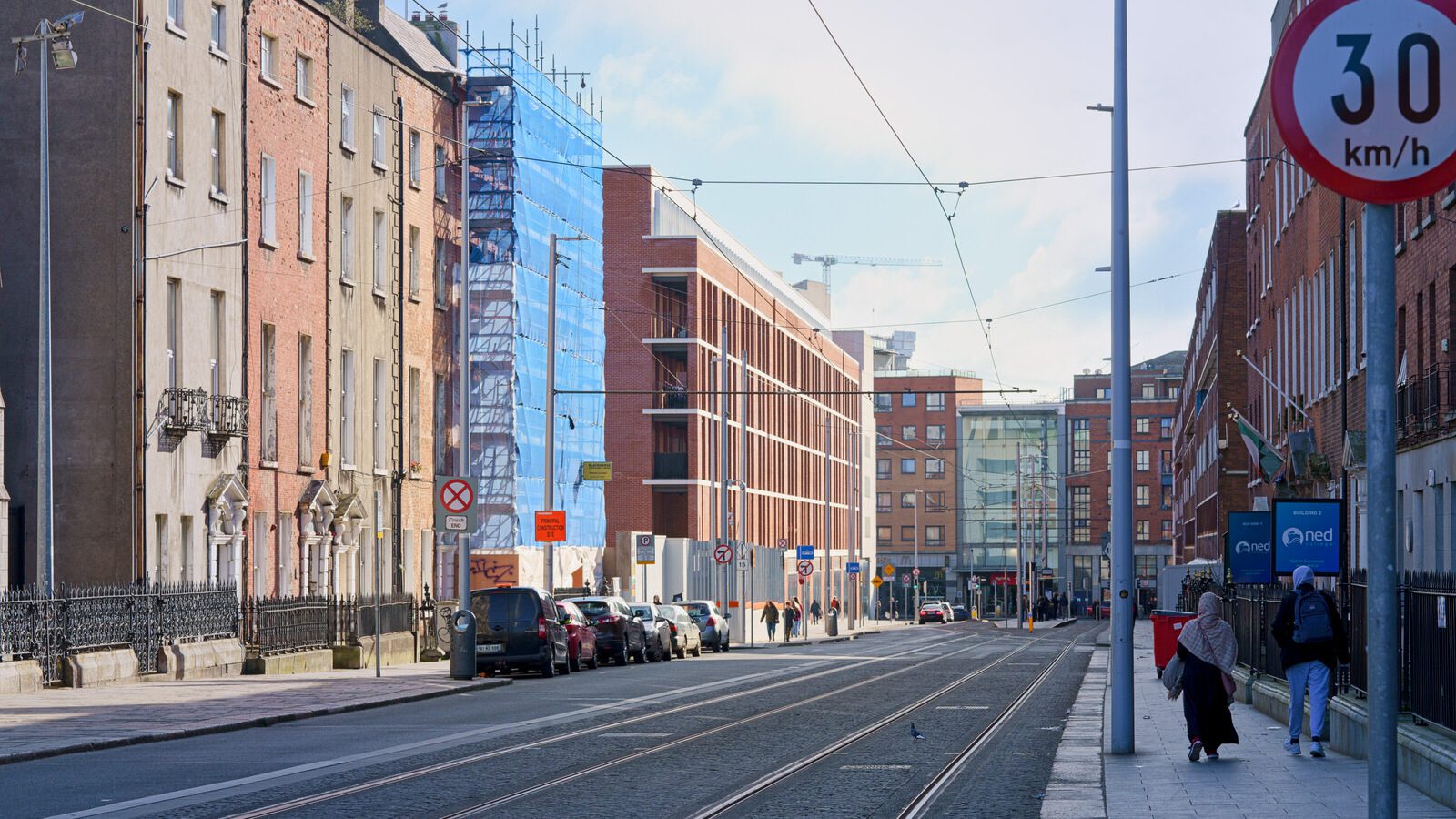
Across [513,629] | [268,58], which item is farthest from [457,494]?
[268,58]

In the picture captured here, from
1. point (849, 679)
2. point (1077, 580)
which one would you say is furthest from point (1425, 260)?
point (1077, 580)

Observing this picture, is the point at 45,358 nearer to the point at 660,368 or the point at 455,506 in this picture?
the point at 455,506

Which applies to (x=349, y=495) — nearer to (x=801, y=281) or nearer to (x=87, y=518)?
(x=87, y=518)

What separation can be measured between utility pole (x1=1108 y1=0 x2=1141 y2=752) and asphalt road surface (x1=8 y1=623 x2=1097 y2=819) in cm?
96

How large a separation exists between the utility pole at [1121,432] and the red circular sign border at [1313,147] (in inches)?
473

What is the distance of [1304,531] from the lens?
2042 centimetres

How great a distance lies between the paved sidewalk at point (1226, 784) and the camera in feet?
41.6

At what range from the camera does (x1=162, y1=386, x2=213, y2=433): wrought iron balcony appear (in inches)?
1342

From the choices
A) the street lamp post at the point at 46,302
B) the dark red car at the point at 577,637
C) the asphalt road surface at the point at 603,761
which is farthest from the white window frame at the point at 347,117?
the asphalt road surface at the point at 603,761

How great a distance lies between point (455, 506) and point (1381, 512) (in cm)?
2794

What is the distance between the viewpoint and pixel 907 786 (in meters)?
15.3

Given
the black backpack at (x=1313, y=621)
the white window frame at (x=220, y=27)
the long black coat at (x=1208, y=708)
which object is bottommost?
the long black coat at (x=1208, y=708)

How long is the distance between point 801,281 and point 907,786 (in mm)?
117742

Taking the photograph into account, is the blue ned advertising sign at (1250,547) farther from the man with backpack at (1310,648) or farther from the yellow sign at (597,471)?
the yellow sign at (597,471)
